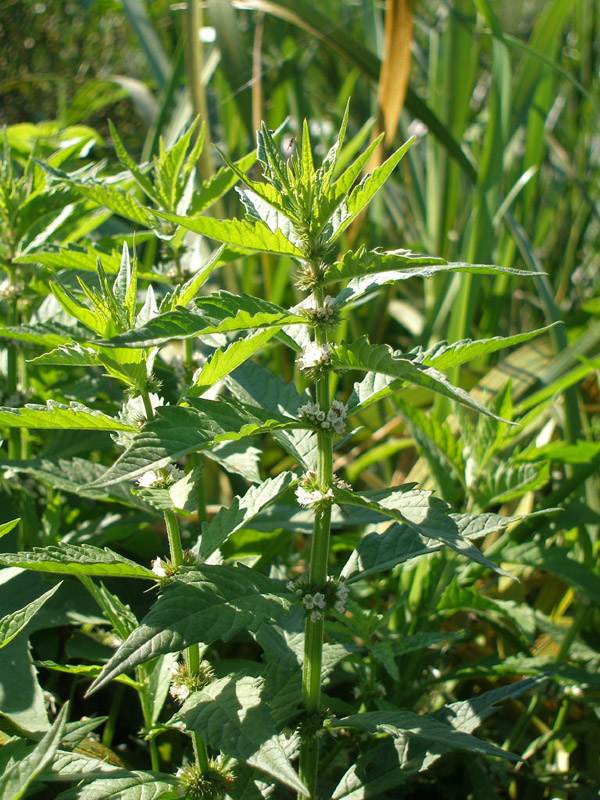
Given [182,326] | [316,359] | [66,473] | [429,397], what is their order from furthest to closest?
[429,397], [66,473], [316,359], [182,326]

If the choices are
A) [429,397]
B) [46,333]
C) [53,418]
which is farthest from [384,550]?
[429,397]

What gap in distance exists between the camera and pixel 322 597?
32.3 inches

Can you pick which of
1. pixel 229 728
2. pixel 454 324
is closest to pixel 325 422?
pixel 229 728

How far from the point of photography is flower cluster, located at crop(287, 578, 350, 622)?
2.69 feet

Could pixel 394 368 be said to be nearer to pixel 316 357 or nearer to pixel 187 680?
pixel 316 357

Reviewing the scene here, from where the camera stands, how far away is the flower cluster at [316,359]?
782 mm

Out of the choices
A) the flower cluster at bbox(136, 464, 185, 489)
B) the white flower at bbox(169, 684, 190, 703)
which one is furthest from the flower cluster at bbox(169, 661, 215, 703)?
the flower cluster at bbox(136, 464, 185, 489)

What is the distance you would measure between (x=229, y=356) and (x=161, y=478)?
0.22m

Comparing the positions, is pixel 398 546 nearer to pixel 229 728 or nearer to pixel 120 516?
pixel 229 728

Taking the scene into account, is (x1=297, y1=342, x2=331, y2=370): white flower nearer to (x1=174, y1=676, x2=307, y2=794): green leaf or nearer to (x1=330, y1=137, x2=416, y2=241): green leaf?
(x1=330, y1=137, x2=416, y2=241): green leaf

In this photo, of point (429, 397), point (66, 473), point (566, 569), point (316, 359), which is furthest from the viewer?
point (429, 397)

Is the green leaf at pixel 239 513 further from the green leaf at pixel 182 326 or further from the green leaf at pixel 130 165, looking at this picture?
the green leaf at pixel 130 165

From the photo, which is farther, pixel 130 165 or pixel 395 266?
pixel 130 165

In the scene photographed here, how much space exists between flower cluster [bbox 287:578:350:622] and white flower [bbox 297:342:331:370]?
10.2 inches
